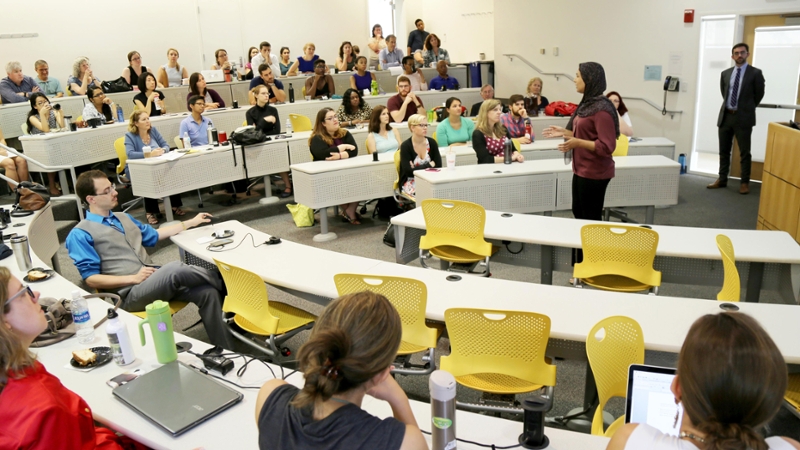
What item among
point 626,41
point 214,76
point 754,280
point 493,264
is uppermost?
point 626,41

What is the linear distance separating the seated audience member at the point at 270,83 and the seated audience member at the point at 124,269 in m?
5.02

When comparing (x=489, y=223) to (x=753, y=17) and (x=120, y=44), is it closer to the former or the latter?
(x=753, y=17)

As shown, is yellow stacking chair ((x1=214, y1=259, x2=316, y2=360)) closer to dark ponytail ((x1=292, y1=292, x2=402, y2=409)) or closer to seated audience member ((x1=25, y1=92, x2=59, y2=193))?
dark ponytail ((x1=292, y1=292, x2=402, y2=409))

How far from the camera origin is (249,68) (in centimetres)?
1069

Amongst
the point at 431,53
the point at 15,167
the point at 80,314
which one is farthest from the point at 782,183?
the point at 15,167

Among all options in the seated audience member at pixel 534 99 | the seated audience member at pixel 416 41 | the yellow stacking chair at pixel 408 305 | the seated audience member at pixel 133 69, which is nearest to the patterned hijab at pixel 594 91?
the yellow stacking chair at pixel 408 305

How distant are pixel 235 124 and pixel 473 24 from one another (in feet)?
20.7

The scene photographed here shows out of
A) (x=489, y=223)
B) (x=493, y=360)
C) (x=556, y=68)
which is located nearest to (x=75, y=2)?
(x=556, y=68)

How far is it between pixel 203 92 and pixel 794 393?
7.63 meters

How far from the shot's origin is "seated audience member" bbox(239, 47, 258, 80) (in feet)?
33.0

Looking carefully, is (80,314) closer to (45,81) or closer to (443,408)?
(443,408)

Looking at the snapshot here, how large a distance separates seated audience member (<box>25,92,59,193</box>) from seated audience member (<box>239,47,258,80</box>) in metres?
3.33

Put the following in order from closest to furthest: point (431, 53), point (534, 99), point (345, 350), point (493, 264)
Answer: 1. point (345, 350)
2. point (493, 264)
3. point (534, 99)
4. point (431, 53)

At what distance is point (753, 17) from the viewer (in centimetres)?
773
